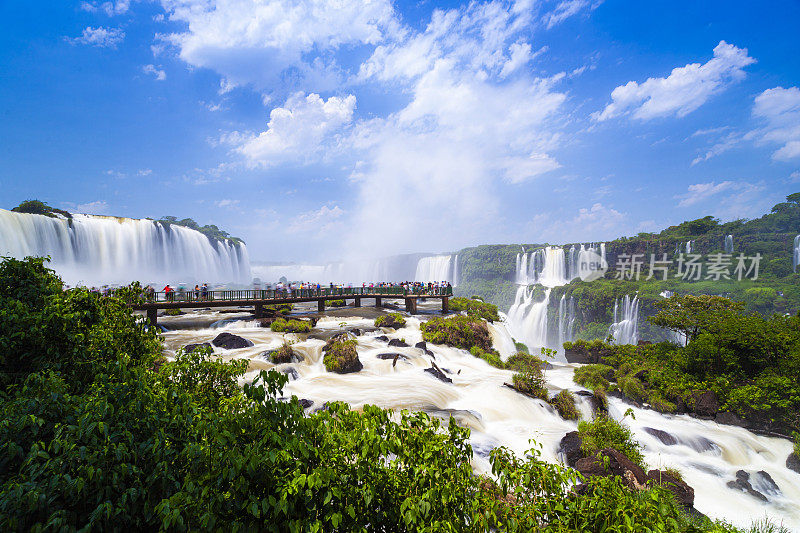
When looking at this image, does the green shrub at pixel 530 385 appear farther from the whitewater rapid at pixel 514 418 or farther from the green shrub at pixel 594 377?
the green shrub at pixel 594 377

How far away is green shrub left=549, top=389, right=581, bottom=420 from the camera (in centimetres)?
1529

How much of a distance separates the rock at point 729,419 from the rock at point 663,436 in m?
3.99

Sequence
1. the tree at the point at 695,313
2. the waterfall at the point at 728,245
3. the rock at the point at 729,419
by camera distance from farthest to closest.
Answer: the waterfall at the point at 728,245 < the tree at the point at 695,313 < the rock at the point at 729,419

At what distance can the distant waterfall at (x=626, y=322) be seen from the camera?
46750 mm

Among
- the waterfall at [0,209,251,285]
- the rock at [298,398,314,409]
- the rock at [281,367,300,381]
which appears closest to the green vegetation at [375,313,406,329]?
the rock at [281,367,300,381]

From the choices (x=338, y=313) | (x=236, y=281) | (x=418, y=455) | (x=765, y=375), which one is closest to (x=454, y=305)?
(x=338, y=313)

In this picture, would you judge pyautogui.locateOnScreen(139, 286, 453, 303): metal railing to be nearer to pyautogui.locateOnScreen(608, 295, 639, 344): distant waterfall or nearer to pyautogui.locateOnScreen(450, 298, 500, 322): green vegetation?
pyautogui.locateOnScreen(450, 298, 500, 322): green vegetation

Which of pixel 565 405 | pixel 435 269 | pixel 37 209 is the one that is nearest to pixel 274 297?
pixel 565 405

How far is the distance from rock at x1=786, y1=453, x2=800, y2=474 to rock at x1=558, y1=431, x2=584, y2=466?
900 cm

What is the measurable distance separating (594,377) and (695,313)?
8654 millimetres

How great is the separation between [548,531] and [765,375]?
21.5m

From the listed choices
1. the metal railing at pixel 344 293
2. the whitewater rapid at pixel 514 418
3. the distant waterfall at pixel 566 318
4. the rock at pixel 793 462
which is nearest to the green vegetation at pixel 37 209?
the metal railing at pixel 344 293

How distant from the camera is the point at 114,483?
113 inches

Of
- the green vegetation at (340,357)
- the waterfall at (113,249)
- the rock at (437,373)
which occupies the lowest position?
the rock at (437,373)
